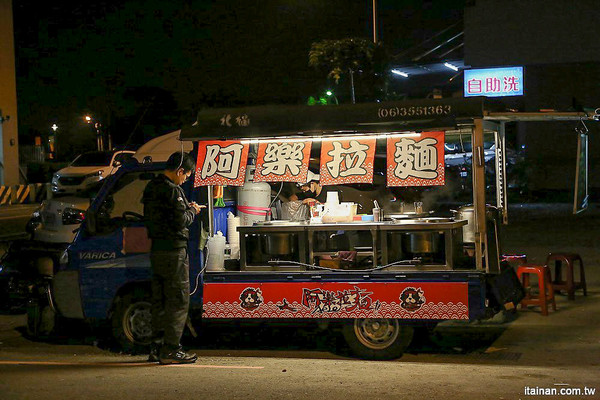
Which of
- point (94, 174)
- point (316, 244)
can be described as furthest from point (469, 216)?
point (94, 174)

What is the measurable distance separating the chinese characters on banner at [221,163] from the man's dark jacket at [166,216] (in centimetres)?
76

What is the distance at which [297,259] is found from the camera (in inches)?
305

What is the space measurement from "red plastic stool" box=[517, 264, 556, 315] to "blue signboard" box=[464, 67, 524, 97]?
77.9ft

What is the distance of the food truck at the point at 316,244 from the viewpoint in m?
7.05

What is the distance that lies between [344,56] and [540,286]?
23.0 feet

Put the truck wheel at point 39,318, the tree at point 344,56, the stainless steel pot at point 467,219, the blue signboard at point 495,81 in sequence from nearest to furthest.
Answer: the stainless steel pot at point 467,219, the truck wheel at point 39,318, the tree at point 344,56, the blue signboard at point 495,81

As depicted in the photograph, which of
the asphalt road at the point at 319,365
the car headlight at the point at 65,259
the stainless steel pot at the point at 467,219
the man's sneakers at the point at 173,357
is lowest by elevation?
the asphalt road at the point at 319,365

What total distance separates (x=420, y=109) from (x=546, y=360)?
107 inches

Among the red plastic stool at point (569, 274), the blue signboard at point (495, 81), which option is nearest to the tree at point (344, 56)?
the red plastic stool at point (569, 274)

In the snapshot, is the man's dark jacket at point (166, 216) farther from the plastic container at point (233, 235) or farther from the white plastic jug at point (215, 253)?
the plastic container at point (233, 235)

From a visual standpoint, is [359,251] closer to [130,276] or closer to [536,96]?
[130,276]

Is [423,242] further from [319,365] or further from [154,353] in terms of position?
[154,353]

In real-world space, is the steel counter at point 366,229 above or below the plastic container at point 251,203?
below

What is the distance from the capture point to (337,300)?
7.19 metres
